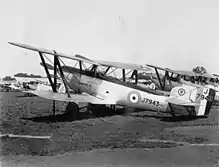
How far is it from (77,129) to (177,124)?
3.50m

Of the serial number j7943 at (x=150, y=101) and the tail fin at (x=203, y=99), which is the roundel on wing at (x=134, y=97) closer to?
the serial number j7943 at (x=150, y=101)

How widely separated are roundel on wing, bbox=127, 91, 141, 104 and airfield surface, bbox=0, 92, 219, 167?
28.6 inches

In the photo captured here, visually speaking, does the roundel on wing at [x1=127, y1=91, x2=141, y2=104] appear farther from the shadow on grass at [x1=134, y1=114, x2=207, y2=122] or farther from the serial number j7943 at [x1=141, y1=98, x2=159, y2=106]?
the shadow on grass at [x1=134, y1=114, x2=207, y2=122]

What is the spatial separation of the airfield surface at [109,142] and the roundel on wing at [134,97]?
0.73m

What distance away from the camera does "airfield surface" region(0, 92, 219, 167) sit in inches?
227

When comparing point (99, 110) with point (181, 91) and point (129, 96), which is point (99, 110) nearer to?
point (129, 96)

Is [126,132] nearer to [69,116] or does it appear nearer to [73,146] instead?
[73,146]

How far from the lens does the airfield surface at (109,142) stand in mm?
5773

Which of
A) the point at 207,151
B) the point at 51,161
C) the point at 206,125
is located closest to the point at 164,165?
the point at 207,151

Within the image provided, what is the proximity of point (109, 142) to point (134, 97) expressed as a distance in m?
4.32

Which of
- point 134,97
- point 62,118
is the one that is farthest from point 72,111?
point 134,97

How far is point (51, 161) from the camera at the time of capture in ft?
18.5

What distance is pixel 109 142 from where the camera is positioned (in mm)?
7336

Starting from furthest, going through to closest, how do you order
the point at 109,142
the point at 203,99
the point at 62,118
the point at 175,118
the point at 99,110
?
the point at 99,110, the point at 175,118, the point at 203,99, the point at 62,118, the point at 109,142
